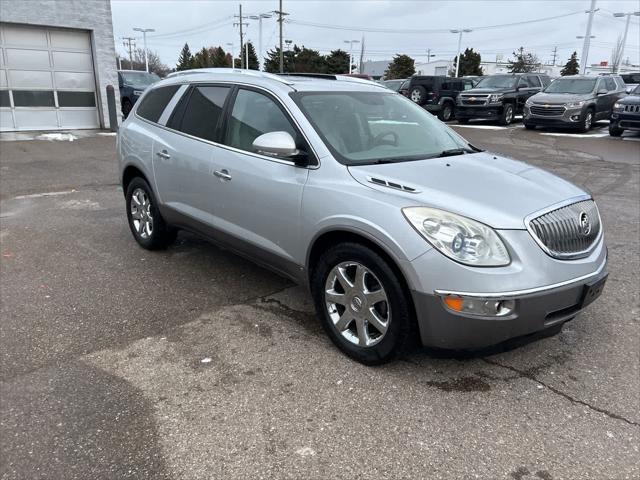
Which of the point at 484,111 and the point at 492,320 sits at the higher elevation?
the point at 492,320

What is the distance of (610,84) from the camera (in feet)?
59.7

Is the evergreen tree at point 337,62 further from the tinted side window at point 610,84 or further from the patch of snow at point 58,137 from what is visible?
the patch of snow at point 58,137

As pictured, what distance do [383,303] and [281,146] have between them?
1.19m

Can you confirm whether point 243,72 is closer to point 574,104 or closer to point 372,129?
point 372,129

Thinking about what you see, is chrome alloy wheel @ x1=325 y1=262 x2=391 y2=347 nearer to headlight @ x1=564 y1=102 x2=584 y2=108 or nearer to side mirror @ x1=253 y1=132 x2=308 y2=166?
side mirror @ x1=253 y1=132 x2=308 y2=166

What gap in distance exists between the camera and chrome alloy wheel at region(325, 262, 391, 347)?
3.21 m

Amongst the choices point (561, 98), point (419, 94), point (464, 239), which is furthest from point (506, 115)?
point (464, 239)

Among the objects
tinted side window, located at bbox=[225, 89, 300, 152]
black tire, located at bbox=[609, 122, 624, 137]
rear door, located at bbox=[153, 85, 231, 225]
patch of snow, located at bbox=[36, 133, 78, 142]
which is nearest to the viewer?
tinted side window, located at bbox=[225, 89, 300, 152]

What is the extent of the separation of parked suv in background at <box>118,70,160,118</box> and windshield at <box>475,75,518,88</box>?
1222 cm

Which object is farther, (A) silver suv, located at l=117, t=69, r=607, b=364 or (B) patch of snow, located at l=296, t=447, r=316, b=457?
(A) silver suv, located at l=117, t=69, r=607, b=364

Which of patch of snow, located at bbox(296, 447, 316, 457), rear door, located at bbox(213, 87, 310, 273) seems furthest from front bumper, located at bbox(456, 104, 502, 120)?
Result: patch of snow, located at bbox(296, 447, 316, 457)

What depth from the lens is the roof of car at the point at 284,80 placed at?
4051 mm

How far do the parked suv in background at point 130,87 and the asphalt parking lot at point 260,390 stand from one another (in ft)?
49.7

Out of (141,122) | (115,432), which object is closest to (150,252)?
(141,122)
